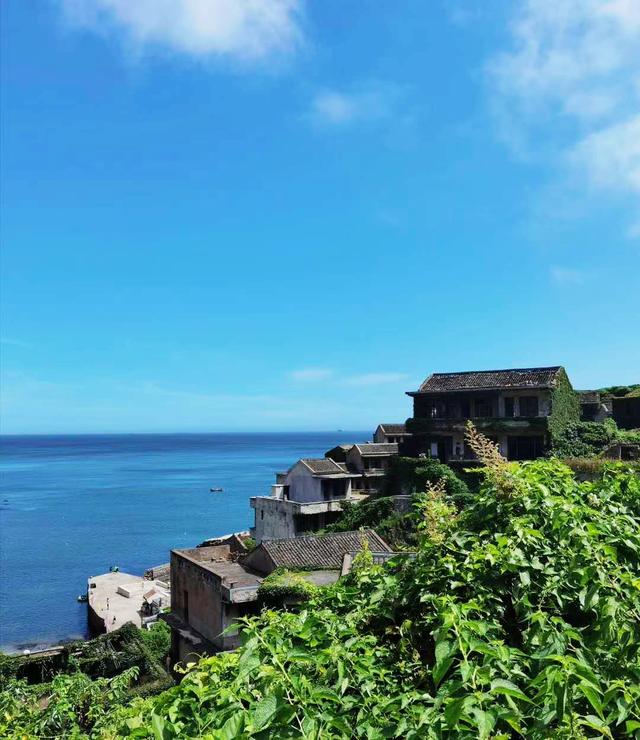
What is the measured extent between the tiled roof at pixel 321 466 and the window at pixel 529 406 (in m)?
13.0

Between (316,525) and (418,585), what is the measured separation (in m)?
31.6

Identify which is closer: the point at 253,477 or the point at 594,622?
the point at 594,622

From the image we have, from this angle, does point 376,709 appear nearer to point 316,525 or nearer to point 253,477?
point 316,525

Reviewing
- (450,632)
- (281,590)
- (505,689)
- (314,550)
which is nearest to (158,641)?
(314,550)

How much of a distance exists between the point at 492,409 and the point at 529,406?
2106mm

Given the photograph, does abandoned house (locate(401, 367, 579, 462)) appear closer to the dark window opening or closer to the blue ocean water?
the dark window opening

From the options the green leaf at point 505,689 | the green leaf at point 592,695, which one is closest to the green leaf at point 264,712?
the green leaf at point 505,689

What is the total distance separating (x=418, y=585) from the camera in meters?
5.34

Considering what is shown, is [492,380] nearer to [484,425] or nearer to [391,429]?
[484,425]

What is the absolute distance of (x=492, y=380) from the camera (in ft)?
115

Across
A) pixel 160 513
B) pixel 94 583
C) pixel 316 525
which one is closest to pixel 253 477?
pixel 160 513

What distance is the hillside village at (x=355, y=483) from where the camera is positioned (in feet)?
69.7

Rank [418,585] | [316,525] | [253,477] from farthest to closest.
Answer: [253,477] → [316,525] → [418,585]

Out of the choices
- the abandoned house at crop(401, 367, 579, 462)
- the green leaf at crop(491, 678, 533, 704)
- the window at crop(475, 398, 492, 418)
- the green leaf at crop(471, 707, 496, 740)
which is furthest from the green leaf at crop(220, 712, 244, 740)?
the window at crop(475, 398, 492, 418)
